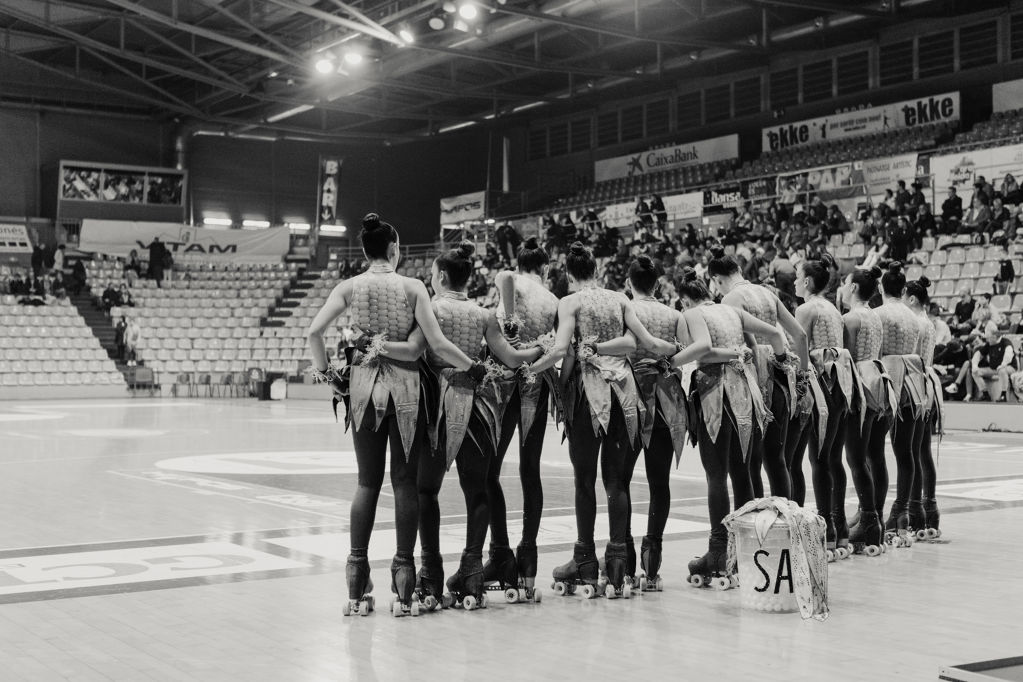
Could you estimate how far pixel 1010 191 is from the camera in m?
22.3

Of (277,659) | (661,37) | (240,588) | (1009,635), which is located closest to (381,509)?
(240,588)

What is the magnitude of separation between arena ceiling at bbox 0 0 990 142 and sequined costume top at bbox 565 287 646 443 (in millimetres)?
19361

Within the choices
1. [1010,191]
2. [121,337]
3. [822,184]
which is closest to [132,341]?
[121,337]

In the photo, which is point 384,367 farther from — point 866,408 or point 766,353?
point 866,408

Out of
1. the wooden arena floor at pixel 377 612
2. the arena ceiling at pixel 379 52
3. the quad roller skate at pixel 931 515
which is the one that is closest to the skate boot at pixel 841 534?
the wooden arena floor at pixel 377 612

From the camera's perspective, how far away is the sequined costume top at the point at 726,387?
7.00m

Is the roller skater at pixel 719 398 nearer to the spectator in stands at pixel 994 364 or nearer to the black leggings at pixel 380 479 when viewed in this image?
the black leggings at pixel 380 479

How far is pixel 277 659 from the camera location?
511 cm

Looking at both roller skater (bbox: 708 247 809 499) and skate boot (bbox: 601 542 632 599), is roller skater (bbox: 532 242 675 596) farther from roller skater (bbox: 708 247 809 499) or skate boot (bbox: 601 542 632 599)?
roller skater (bbox: 708 247 809 499)

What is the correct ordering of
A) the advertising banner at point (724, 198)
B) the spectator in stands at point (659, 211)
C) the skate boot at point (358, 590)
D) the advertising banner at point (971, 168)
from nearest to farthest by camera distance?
the skate boot at point (358, 590)
the advertising banner at point (971, 168)
the advertising banner at point (724, 198)
the spectator in stands at point (659, 211)

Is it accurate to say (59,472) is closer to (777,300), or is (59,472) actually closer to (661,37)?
(777,300)

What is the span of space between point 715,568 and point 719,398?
95 centimetres

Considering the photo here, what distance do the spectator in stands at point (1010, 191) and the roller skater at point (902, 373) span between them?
1521cm

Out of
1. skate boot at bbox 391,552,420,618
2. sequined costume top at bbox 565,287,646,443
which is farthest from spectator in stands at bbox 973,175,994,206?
skate boot at bbox 391,552,420,618
